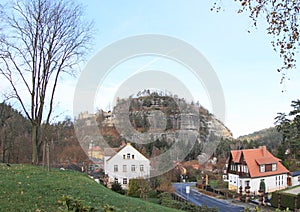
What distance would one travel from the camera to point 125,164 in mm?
27031

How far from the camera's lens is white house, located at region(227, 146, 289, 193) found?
2902 cm

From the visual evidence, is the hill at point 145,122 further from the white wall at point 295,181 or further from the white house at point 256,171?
the white wall at point 295,181

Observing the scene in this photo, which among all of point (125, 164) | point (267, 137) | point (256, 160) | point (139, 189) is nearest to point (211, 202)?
point (139, 189)

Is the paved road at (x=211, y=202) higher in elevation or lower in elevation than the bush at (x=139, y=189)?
lower

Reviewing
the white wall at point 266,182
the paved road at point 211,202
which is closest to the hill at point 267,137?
the white wall at point 266,182

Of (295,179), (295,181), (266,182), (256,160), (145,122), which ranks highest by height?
(145,122)

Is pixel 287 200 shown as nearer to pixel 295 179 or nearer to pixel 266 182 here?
pixel 266 182

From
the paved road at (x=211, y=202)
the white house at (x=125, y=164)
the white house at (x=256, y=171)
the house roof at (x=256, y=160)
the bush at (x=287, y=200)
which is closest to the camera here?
the bush at (x=287, y=200)

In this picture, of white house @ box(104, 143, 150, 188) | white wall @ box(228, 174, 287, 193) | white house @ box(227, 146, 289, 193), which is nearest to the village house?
white house @ box(227, 146, 289, 193)

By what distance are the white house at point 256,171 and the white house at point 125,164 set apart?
975 cm

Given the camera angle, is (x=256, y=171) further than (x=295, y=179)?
No

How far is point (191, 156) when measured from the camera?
111 feet

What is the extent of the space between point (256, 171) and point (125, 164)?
1211 centimetres

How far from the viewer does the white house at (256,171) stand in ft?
95.2
